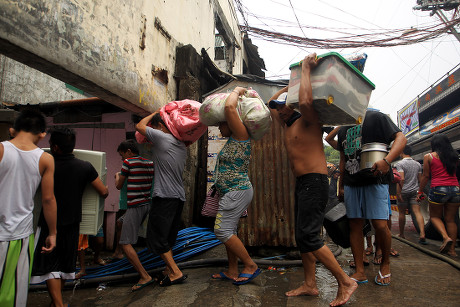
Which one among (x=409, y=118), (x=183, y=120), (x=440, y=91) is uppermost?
(x=440, y=91)

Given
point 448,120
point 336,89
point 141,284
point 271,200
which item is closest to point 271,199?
point 271,200

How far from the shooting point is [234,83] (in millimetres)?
6359

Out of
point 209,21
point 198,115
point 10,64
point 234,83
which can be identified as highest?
point 209,21

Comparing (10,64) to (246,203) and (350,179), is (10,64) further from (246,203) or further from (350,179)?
(350,179)

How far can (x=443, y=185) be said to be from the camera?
4477 mm

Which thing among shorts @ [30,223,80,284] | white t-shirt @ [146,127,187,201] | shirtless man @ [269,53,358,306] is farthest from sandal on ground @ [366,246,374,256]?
shorts @ [30,223,80,284]

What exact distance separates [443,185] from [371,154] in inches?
106

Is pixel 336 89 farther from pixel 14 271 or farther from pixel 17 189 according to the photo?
pixel 14 271

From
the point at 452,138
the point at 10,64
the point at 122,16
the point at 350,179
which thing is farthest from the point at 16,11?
the point at 452,138

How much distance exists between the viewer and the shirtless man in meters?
2.25

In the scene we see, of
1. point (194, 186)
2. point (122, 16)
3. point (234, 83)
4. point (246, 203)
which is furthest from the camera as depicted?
point (234, 83)

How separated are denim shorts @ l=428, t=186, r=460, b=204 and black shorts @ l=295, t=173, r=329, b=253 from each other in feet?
10.5

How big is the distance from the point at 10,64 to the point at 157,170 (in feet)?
20.1

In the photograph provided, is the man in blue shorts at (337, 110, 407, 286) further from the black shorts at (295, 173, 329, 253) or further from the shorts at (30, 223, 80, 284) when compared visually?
the shorts at (30, 223, 80, 284)
